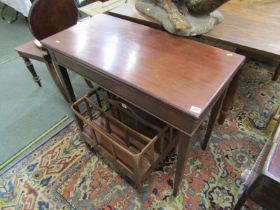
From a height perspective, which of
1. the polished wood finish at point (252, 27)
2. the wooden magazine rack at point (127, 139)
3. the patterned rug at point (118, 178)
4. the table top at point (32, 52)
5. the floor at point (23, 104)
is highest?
the polished wood finish at point (252, 27)

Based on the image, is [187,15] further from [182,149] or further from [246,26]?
[182,149]

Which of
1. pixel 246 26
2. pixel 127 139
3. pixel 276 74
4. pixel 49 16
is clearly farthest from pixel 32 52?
pixel 276 74

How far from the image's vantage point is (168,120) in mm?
703

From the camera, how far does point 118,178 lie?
117cm

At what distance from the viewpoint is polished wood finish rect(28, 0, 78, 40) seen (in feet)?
4.17

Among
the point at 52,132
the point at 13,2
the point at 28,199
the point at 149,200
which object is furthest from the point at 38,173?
the point at 13,2

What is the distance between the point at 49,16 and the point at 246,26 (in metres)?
1.25

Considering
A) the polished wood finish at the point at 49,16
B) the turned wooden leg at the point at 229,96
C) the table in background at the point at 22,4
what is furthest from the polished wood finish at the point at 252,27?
the table in background at the point at 22,4

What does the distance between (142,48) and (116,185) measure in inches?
30.6

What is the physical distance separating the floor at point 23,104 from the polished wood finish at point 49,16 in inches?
20.8

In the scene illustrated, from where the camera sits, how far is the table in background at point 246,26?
0.92 meters

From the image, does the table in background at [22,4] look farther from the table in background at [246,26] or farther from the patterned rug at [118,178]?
the patterned rug at [118,178]

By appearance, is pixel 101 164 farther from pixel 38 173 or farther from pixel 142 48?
pixel 142 48

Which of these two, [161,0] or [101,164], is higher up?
[161,0]
